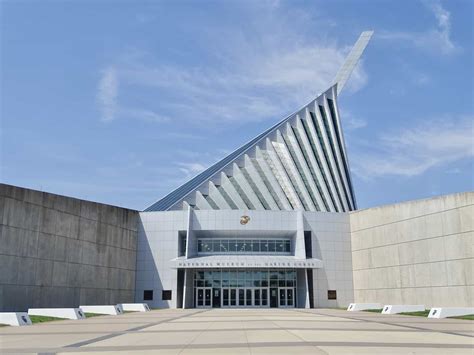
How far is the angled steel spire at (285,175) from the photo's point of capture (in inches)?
1885

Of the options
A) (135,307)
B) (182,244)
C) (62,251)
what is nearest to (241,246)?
(182,244)

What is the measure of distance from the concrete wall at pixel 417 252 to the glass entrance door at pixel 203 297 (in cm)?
1270

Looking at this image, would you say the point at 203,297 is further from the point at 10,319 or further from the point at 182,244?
the point at 10,319

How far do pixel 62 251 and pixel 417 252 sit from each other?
2469 centimetres

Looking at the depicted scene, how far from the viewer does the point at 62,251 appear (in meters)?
31.2

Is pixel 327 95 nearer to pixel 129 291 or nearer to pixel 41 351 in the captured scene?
pixel 129 291

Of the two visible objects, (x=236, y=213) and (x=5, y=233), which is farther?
(x=236, y=213)

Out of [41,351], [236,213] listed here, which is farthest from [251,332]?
[236,213]

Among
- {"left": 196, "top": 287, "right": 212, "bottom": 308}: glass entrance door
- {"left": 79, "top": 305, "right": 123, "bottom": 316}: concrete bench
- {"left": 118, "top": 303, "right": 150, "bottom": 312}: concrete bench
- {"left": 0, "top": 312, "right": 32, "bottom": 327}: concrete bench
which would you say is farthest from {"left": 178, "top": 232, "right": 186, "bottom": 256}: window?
{"left": 0, "top": 312, "right": 32, "bottom": 327}: concrete bench

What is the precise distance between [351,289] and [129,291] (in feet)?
62.3

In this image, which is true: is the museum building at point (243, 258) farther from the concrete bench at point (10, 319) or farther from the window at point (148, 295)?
the concrete bench at point (10, 319)

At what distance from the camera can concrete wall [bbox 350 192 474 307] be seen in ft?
96.4

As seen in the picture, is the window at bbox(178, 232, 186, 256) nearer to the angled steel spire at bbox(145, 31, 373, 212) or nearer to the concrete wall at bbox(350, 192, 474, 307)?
the angled steel spire at bbox(145, 31, 373, 212)

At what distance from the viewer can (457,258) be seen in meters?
29.8
